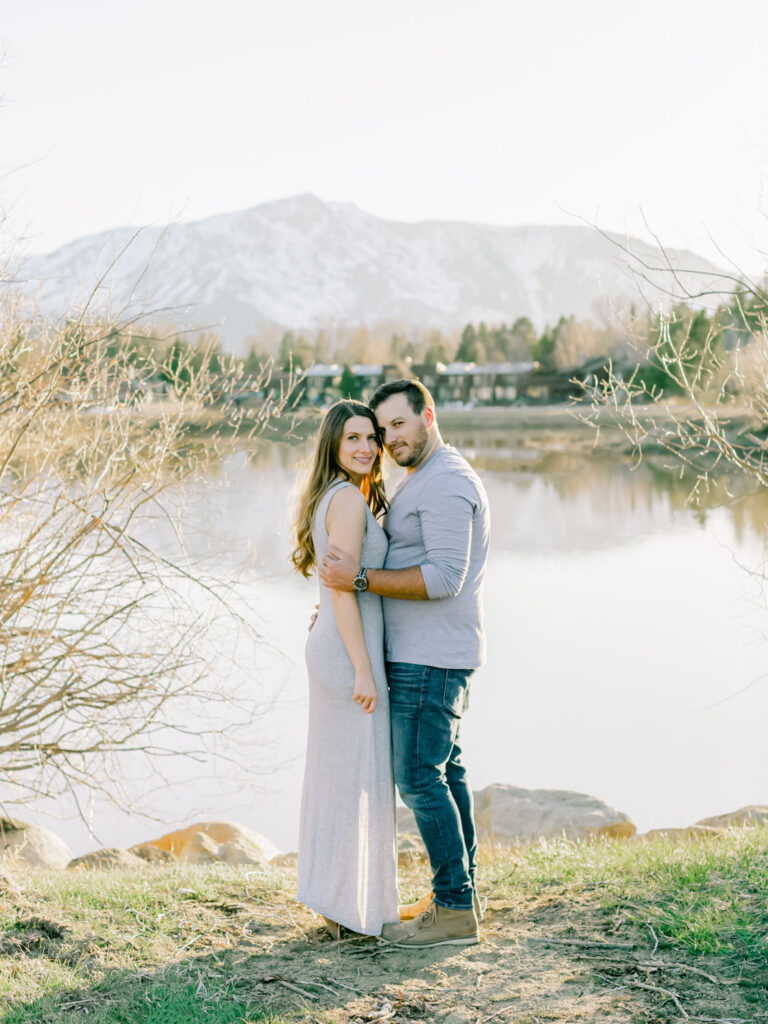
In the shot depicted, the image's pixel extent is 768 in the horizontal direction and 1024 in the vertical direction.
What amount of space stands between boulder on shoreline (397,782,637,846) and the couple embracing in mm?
4300

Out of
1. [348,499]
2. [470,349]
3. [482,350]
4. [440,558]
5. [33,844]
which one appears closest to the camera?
[440,558]

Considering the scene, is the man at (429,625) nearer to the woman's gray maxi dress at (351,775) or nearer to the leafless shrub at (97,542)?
the woman's gray maxi dress at (351,775)

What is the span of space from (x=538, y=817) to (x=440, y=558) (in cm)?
566

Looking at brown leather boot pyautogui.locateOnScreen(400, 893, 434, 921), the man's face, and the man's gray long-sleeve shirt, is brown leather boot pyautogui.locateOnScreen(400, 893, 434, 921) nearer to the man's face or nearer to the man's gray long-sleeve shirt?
the man's gray long-sleeve shirt

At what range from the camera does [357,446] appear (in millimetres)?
3826

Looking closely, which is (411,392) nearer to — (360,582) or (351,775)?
(360,582)

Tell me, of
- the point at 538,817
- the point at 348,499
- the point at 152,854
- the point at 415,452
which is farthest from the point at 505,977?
the point at 538,817

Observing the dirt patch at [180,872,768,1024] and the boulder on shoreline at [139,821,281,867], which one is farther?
the boulder on shoreline at [139,821,281,867]

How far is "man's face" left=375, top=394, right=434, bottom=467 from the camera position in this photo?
3.78 m

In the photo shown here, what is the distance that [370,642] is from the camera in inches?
150

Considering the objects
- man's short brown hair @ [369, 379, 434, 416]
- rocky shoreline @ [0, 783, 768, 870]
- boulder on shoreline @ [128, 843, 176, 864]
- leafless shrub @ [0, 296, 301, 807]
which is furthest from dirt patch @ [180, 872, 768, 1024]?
boulder on shoreline @ [128, 843, 176, 864]

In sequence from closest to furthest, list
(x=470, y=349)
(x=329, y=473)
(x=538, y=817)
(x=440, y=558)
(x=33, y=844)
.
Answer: (x=440, y=558), (x=329, y=473), (x=33, y=844), (x=538, y=817), (x=470, y=349)

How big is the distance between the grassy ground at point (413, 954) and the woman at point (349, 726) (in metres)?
0.22

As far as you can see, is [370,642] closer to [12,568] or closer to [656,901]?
[656,901]
